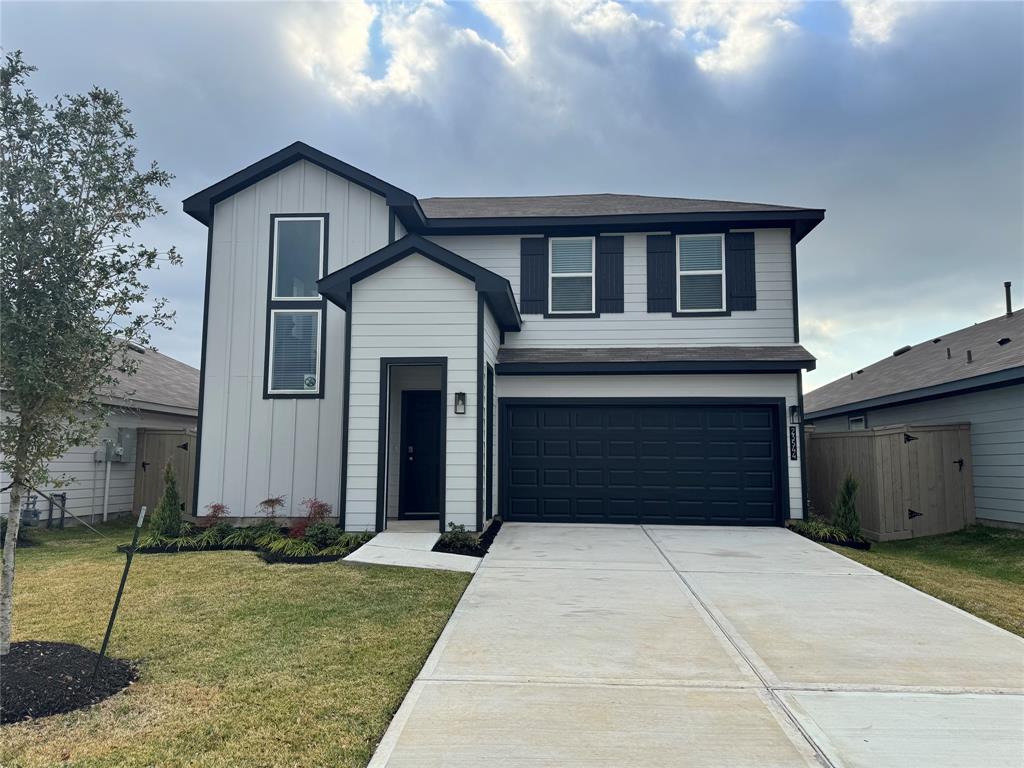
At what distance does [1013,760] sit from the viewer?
3.07 metres

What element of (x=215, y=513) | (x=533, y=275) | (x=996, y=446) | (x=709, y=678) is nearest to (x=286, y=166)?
(x=533, y=275)

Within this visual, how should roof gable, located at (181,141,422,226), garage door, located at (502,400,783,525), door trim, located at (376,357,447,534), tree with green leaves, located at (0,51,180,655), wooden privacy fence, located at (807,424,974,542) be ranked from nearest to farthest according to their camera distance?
tree with green leaves, located at (0,51,180,655) → door trim, located at (376,357,447,534) → wooden privacy fence, located at (807,424,974,542) → roof gable, located at (181,141,422,226) → garage door, located at (502,400,783,525)

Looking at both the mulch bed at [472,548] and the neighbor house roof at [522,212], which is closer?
the mulch bed at [472,548]

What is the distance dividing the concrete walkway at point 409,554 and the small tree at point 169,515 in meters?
3.31

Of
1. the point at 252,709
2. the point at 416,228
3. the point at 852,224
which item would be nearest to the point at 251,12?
the point at 416,228

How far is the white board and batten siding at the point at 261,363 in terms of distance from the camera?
10.5 metres

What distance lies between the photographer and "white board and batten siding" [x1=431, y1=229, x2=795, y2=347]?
1177 cm

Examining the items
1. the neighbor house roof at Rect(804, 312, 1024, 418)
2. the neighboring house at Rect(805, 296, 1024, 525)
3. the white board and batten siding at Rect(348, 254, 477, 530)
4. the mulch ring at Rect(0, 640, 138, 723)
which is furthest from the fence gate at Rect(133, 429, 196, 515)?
the neighboring house at Rect(805, 296, 1024, 525)

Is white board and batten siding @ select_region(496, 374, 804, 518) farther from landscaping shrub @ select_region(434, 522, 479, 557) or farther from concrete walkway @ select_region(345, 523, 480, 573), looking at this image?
concrete walkway @ select_region(345, 523, 480, 573)

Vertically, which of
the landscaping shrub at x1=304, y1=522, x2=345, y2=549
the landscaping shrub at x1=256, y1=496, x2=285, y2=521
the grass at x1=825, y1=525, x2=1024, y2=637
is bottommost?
the grass at x1=825, y1=525, x2=1024, y2=637

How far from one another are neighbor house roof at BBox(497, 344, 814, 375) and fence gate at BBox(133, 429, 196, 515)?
692cm

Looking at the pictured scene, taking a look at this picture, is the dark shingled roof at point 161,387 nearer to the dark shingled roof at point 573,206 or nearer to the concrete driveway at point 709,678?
the dark shingled roof at point 573,206

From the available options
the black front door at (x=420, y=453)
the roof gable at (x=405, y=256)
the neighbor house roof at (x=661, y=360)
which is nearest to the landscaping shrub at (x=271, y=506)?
the black front door at (x=420, y=453)

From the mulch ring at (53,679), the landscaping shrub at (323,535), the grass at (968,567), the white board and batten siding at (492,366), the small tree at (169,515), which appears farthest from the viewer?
the white board and batten siding at (492,366)
